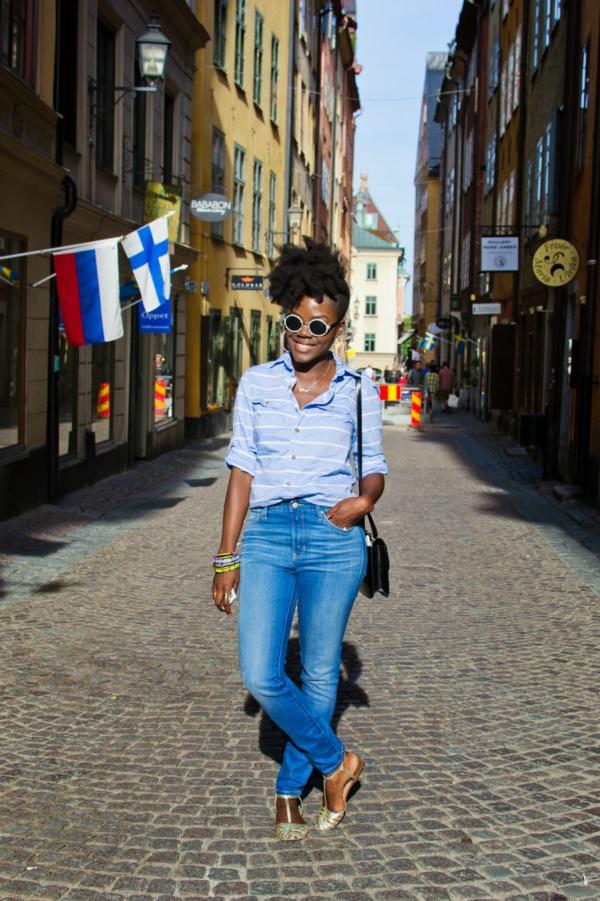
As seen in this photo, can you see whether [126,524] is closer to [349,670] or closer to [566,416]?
[349,670]

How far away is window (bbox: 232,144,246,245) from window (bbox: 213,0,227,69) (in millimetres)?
2187

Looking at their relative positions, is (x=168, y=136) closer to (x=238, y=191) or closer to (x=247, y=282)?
(x=247, y=282)

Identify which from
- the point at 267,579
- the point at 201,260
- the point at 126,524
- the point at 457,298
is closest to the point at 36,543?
the point at 126,524

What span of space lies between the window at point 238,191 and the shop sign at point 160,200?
885cm

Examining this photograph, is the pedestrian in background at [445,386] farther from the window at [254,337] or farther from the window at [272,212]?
the window at [254,337]

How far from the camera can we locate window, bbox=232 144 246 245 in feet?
87.3

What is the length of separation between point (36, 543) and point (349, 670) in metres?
4.81

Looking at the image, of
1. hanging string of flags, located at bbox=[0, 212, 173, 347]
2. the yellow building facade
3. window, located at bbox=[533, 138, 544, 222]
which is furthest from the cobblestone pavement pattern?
the yellow building facade

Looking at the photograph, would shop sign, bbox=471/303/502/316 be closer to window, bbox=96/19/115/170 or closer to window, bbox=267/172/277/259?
window, bbox=267/172/277/259

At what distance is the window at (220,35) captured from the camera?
79.0 feet

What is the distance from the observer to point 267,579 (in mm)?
3914

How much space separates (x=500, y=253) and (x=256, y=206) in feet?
26.7

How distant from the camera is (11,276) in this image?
470 inches

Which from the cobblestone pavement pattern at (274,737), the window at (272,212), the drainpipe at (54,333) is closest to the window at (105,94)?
the drainpipe at (54,333)
